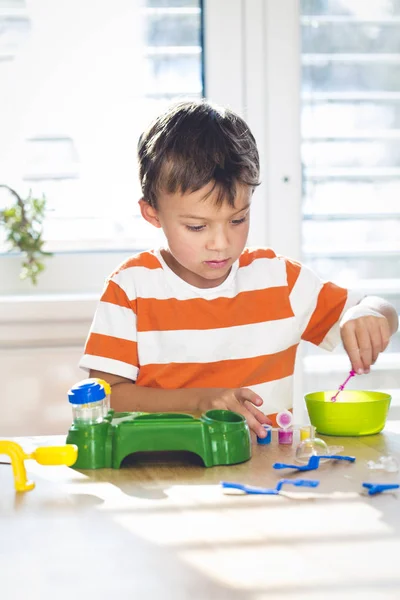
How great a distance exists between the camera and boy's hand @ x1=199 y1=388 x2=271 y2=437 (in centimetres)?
106

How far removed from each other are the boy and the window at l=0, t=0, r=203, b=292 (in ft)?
2.55

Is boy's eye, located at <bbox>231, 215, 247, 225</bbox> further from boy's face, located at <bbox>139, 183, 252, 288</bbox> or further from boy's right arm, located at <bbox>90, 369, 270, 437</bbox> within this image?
boy's right arm, located at <bbox>90, 369, 270, 437</bbox>

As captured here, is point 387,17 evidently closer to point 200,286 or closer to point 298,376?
point 298,376

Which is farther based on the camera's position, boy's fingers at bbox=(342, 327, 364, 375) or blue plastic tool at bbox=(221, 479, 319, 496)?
boy's fingers at bbox=(342, 327, 364, 375)

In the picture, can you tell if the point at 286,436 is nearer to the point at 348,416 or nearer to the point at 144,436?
the point at 348,416

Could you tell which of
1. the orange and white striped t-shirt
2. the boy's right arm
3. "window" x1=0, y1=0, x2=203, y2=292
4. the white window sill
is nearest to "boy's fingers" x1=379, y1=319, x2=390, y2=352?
the boy's right arm

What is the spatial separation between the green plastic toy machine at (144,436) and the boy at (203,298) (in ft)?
0.81

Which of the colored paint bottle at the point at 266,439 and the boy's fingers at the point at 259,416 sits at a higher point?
the boy's fingers at the point at 259,416

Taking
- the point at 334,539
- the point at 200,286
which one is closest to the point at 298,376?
the point at 200,286

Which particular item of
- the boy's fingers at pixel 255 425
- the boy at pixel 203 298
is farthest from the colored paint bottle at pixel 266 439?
the boy at pixel 203 298

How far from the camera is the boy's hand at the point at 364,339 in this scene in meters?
1.17

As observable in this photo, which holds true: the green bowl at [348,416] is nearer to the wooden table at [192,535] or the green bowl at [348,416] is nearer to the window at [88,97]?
Result: the wooden table at [192,535]

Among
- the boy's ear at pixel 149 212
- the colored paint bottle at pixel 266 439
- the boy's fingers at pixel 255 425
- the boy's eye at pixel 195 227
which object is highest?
the boy's ear at pixel 149 212

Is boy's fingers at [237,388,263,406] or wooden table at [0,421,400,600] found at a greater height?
boy's fingers at [237,388,263,406]
